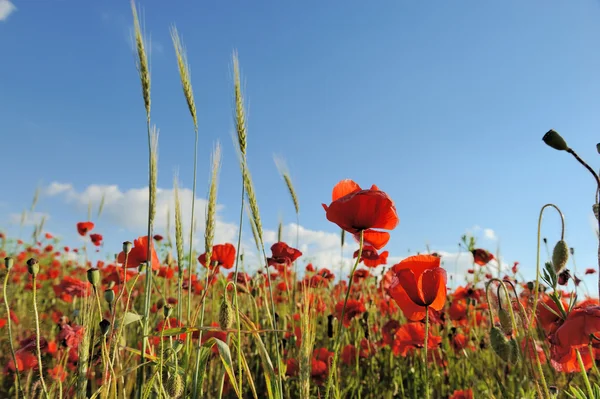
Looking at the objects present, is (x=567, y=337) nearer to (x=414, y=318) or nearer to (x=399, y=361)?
(x=414, y=318)

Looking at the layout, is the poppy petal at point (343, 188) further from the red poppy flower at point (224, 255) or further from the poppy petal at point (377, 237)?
the red poppy flower at point (224, 255)

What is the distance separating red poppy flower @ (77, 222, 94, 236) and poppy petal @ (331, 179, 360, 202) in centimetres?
345

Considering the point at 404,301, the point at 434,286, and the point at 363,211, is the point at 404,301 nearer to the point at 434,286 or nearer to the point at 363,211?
the point at 434,286

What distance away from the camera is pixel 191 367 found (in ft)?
5.27

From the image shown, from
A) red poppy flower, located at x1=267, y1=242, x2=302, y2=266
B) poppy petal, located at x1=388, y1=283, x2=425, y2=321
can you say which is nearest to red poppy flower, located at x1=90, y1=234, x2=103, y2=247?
red poppy flower, located at x1=267, y1=242, x2=302, y2=266

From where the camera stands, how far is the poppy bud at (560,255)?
111 cm

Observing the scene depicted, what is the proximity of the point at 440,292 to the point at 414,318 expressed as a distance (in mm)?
251

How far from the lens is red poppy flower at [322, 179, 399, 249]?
1.16 m

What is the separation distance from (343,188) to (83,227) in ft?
11.6

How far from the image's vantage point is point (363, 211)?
1.19m

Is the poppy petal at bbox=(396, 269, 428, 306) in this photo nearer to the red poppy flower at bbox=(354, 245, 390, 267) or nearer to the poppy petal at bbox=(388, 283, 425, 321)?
the poppy petal at bbox=(388, 283, 425, 321)

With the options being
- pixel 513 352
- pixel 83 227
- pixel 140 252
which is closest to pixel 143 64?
pixel 140 252

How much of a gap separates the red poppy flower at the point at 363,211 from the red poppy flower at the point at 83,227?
348 centimetres

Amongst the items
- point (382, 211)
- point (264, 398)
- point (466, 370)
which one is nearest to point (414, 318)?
point (382, 211)
